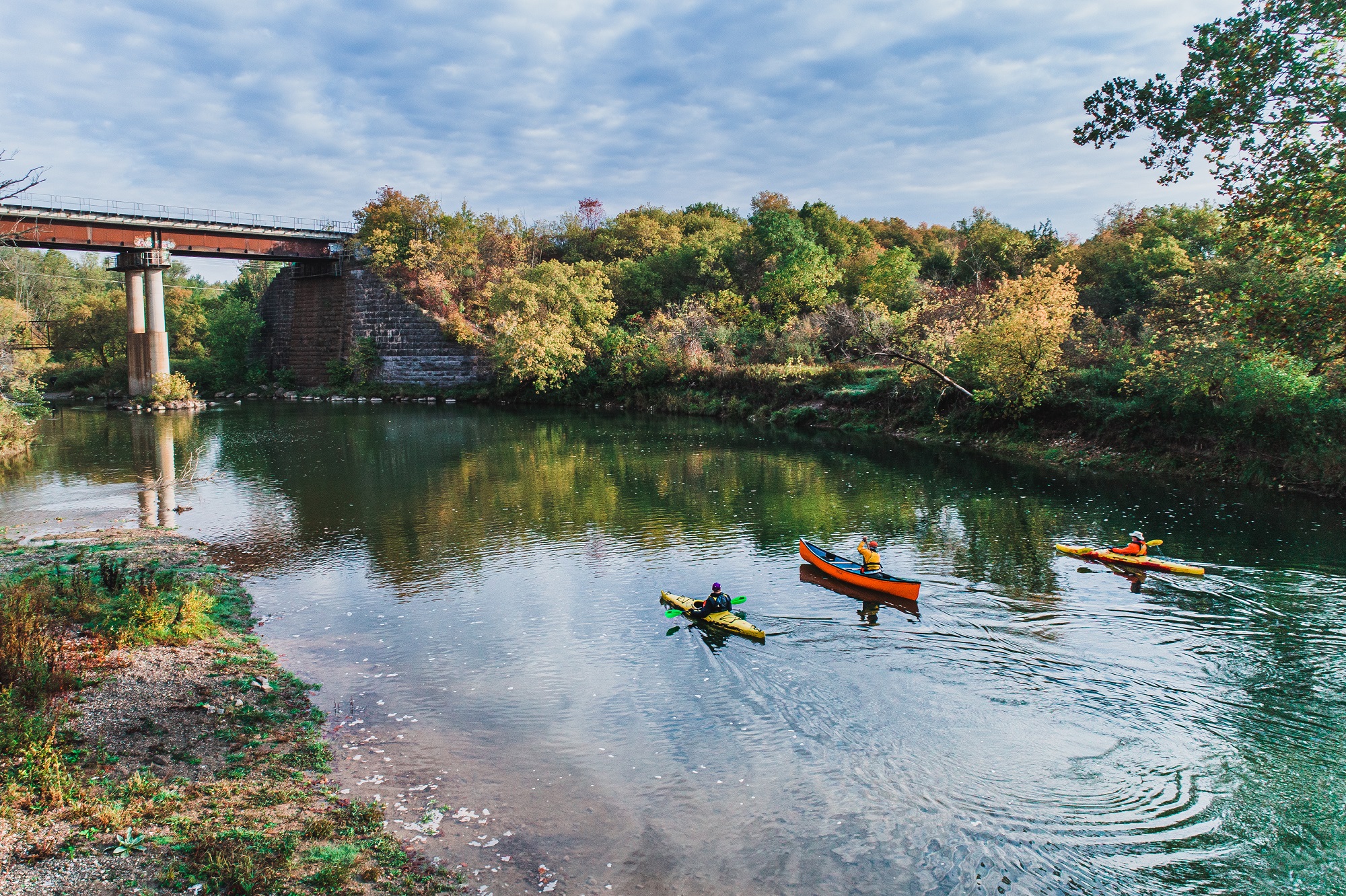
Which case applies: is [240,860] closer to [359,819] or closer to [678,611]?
[359,819]

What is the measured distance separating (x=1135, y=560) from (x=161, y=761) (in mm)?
18431

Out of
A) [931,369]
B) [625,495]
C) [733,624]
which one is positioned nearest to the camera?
[733,624]

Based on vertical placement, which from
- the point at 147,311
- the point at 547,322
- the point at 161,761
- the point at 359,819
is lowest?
the point at 359,819

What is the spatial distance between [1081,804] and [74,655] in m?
13.5

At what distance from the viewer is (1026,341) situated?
3347cm

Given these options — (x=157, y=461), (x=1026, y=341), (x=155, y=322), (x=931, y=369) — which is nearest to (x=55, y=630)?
(x=157, y=461)

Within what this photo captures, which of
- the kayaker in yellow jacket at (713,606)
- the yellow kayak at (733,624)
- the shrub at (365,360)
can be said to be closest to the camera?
the yellow kayak at (733,624)

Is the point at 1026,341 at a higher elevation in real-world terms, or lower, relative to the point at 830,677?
higher

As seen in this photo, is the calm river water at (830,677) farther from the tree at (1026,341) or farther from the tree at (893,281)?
the tree at (893,281)

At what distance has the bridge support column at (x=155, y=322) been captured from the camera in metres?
58.8

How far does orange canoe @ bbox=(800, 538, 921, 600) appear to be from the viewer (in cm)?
1608

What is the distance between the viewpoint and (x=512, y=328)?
58625 mm

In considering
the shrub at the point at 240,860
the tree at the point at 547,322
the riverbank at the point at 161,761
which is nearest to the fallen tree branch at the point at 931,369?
the tree at the point at 547,322

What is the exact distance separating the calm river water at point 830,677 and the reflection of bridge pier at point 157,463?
1.32 ft
